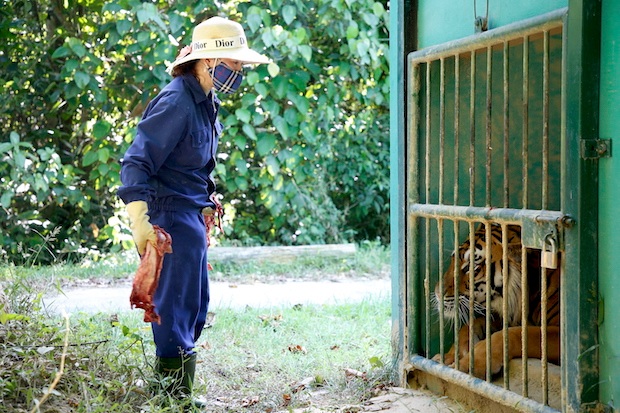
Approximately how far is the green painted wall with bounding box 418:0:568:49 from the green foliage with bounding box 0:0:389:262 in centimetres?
426

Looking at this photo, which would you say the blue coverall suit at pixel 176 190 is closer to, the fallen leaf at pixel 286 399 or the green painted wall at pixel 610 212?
the fallen leaf at pixel 286 399

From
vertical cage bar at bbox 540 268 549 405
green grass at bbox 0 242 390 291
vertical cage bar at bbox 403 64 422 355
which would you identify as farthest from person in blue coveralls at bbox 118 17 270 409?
green grass at bbox 0 242 390 291

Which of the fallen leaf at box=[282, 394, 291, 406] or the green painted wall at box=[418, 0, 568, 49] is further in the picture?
the fallen leaf at box=[282, 394, 291, 406]

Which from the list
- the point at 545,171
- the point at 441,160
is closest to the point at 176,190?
the point at 441,160

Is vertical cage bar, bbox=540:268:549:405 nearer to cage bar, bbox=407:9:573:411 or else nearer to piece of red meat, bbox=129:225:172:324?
cage bar, bbox=407:9:573:411

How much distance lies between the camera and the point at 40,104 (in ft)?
33.9

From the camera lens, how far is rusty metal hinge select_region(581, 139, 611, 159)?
330 centimetres

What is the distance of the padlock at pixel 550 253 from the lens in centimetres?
346

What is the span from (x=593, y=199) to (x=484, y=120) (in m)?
1.40

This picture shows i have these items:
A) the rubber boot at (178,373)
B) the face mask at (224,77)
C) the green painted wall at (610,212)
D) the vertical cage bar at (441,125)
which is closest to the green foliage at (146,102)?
the face mask at (224,77)

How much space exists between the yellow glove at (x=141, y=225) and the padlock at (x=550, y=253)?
1896 mm

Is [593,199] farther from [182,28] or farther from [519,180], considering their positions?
[182,28]

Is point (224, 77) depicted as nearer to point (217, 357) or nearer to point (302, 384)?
point (302, 384)

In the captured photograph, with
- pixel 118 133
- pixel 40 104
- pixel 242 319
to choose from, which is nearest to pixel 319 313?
pixel 242 319
